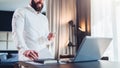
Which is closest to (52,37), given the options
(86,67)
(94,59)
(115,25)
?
(115,25)

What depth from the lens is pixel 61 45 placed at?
4.24 meters

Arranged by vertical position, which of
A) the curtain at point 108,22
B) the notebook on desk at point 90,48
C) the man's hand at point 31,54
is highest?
the curtain at point 108,22

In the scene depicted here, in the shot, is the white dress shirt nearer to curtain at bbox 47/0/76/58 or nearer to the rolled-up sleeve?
the rolled-up sleeve

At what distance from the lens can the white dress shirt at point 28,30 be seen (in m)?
2.88

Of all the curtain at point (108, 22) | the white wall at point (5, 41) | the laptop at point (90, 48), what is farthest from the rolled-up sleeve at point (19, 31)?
the white wall at point (5, 41)

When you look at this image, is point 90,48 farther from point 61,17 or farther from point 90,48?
point 61,17

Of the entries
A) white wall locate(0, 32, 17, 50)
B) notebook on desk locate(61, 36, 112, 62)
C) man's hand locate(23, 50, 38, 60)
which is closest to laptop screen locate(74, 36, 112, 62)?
notebook on desk locate(61, 36, 112, 62)

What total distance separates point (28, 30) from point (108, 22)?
150 centimetres

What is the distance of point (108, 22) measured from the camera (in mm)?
3512

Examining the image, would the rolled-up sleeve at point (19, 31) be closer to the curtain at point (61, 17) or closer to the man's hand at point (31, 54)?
the man's hand at point (31, 54)

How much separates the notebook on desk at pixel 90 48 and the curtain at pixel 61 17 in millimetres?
2308

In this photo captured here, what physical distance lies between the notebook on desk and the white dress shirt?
1.41 meters

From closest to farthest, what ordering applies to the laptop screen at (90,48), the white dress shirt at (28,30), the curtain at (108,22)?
the laptop screen at (90,48) → the white dress shirt at (28,30) → the curtain at (108,22)

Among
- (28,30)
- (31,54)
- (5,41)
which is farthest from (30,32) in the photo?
(5,41)
